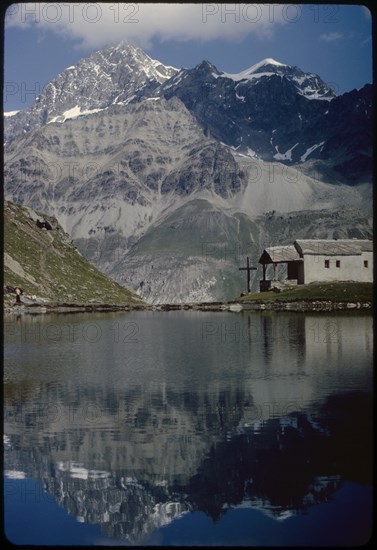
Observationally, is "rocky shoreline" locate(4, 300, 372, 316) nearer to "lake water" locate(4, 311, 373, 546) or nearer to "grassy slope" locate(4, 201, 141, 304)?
"grassy slope" locate(4, 201, 141, 304)

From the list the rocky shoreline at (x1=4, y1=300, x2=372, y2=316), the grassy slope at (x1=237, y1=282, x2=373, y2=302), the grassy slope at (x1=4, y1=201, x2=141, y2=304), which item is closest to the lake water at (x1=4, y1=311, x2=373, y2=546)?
the rocky shoreline at (x1=4, y1=300, x2=372, y2=316)

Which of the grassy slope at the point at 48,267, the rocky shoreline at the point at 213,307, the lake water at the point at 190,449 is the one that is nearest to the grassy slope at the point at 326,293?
the rocky shoreline at the point at 213,307

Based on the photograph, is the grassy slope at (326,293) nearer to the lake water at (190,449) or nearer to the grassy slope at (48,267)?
the grassy slope at (48,267)

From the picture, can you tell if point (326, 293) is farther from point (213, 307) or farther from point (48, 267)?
point (48, 267)

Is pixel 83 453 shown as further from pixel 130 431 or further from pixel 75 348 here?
pixel 75 348

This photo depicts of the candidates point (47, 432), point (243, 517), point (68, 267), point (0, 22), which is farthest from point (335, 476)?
point (68, 267)
